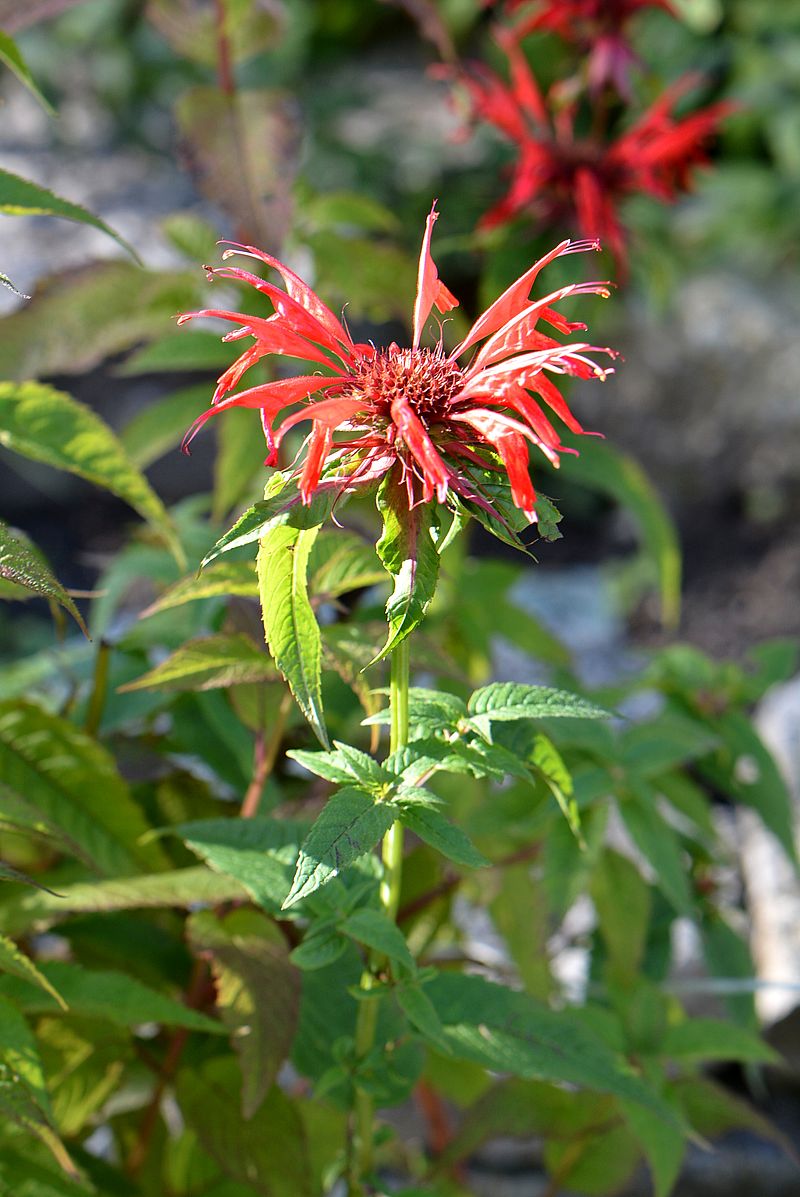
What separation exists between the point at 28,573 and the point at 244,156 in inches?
23.0

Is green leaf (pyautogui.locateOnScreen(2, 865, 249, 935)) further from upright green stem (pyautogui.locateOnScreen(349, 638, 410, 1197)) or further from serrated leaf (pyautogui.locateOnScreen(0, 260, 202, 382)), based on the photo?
serrated leaf (pyautogui.locateOnScreen(0, 260, 202, 382))

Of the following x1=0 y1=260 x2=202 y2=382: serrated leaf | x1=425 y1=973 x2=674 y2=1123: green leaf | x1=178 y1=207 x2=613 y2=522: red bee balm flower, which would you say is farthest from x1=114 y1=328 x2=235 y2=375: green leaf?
x1=425 y1=973 x2=674 y2=1123: green leaf

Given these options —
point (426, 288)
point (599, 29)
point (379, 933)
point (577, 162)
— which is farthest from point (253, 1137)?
point (599, 29)

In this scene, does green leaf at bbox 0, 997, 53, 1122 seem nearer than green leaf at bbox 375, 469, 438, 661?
Result: No

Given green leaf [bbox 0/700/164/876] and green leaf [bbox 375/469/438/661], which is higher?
green leaf [bbox 375/469/438/661]

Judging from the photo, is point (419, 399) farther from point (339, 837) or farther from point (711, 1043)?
point (711, 1043)

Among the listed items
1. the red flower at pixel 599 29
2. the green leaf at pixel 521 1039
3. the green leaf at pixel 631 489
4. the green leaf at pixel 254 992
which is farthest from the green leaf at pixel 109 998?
the red flower at pixel 599 29

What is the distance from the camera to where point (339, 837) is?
440mm

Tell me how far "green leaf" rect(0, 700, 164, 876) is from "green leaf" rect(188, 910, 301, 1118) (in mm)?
76

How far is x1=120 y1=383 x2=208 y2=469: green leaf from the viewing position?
0.94 m

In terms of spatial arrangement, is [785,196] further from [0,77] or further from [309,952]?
[309,952]

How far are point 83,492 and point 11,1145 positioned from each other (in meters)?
2.35

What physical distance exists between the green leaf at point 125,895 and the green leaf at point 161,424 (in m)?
0.39

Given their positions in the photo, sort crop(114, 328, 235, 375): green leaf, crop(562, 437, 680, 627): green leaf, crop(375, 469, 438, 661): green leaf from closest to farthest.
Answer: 1. crop(375, 469, 438, 661): green leaf
2. crop(114, 328, 235, 375): green leaf
3. crop(562, 437, 680, 627): green leaf
